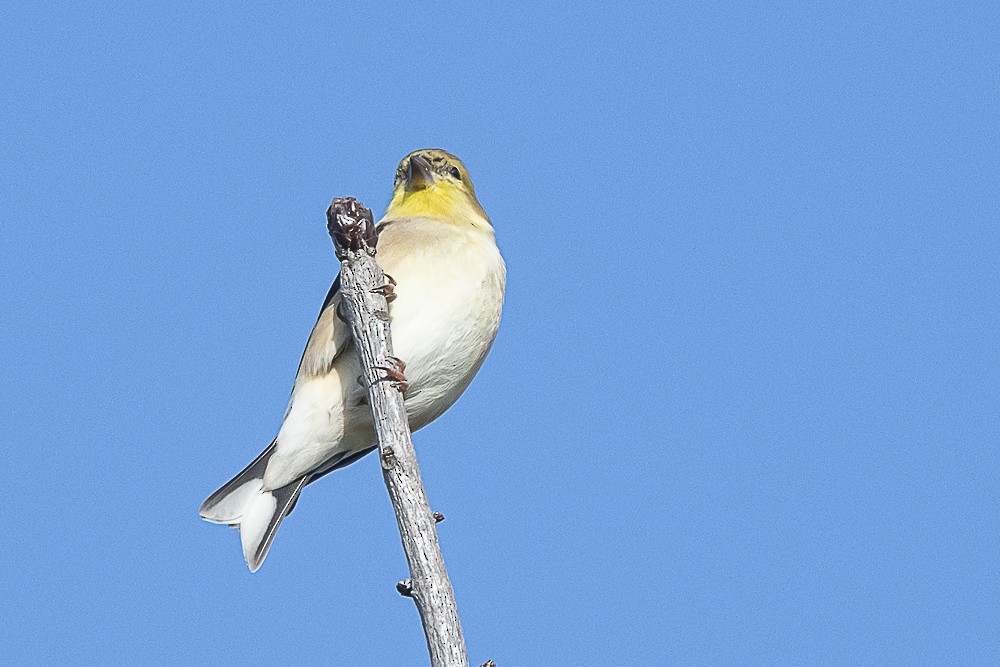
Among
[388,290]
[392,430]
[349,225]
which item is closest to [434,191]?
[388,290]

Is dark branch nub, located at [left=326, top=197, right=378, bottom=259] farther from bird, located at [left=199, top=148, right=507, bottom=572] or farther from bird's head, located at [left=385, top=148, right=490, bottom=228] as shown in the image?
bird's head, located at [left=385, top=148, right=490, bottom=228]

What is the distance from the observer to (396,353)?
225 inches

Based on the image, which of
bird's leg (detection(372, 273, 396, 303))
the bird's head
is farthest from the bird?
the bird's head

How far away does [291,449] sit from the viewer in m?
6.13

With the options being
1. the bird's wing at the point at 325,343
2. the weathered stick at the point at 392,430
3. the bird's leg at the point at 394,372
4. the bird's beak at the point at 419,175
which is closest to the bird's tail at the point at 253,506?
the bird's wing at the point at 325,343

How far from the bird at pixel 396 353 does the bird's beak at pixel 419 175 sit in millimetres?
543

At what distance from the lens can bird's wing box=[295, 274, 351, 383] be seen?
19.2 feet

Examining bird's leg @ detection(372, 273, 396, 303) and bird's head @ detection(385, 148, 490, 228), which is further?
bird's head @ detection(385, 148, 490, 228)

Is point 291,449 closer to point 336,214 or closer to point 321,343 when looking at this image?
point 321,343

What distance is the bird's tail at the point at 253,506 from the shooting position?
6.06 meters

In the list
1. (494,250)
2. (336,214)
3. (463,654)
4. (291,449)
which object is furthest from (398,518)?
(494,250)

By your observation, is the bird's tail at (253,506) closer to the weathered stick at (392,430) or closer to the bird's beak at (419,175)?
the weathered stick at (392,430)

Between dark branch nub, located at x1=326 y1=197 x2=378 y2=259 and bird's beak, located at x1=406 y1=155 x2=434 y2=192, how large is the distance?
2.03m

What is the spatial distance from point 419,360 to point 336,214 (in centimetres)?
116
